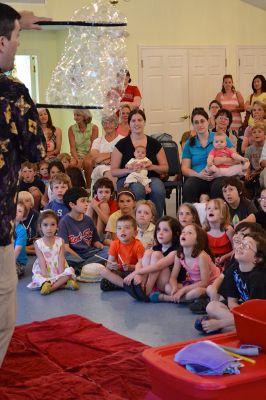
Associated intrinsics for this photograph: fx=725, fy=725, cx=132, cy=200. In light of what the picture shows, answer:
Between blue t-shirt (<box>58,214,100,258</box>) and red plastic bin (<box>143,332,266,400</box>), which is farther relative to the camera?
blue t-shirt (<box>58,214,100,258</box>)

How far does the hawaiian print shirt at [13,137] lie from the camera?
2533 mm

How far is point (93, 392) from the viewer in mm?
3234

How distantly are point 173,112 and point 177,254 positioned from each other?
680 cm

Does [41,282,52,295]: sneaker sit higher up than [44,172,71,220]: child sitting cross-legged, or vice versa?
[44,172,71,220]: child sitting cross-legged

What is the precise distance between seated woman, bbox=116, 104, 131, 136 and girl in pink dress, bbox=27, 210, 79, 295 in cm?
285

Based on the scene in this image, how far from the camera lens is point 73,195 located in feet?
19.1

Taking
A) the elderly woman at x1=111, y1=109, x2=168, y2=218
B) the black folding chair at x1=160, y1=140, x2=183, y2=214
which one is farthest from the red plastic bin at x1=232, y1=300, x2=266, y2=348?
the black folding chair at x1=160, y1=140, x2=183, y2=214

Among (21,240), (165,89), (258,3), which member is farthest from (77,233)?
(258,3)

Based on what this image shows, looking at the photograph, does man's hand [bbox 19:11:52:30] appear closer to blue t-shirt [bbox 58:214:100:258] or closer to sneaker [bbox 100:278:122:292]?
sneaker [bbox 100:278:122:292]

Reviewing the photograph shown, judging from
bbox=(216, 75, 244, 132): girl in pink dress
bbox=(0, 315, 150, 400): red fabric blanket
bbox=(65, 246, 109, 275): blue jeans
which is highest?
bbox=(216, 75, 244, 132): girl in pink dress

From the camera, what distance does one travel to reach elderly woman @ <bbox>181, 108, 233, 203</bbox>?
652 cm

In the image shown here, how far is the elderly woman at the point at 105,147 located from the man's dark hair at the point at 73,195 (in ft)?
4.46

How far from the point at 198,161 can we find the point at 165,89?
15.2 feet

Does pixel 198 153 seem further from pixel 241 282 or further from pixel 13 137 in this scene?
pixel 13 137
